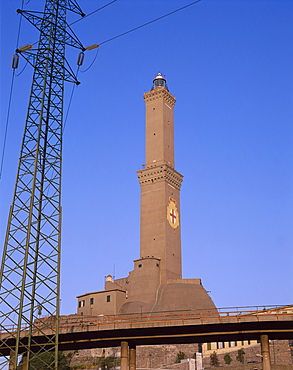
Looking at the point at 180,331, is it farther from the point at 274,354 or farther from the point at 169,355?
the point at 169,355

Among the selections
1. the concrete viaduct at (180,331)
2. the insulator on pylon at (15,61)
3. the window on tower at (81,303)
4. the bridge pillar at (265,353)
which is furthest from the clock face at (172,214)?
the insulator on pylon at (15,61)

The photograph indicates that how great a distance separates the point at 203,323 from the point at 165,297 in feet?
154

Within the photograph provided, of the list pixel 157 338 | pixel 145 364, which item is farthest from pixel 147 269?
pixel 157 338

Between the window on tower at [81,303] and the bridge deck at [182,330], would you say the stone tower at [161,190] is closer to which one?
the window on tower at [81,303]

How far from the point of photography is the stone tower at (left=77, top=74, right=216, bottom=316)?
111 meters

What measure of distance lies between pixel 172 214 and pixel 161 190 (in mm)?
5802

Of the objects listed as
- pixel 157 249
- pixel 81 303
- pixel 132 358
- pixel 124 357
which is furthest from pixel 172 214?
pixel 124 357

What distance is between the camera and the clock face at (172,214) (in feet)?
394

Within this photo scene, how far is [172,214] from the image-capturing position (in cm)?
12162

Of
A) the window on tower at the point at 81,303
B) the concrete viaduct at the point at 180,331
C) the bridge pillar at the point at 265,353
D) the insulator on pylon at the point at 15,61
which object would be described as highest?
the insulator on pylon at the point at 15,61

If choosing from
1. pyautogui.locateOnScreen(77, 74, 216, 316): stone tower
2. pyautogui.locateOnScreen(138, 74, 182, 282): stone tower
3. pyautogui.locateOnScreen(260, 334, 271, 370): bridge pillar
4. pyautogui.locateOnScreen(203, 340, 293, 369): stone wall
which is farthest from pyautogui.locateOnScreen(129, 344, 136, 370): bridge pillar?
pyautogui.locateOnScreen(138, 74, 182, 282): stone tower

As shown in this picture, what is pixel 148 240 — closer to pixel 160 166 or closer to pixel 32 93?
pixel 160 166

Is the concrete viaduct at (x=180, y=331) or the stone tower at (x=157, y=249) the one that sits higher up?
the stone tower at (x=157, y=249)

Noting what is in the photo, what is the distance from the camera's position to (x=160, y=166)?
124m
